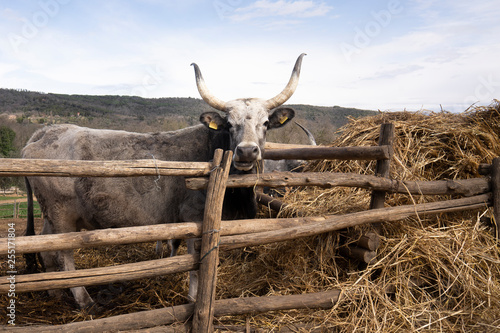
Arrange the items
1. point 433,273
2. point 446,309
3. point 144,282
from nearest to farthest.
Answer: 1. point 446,309
2. point 433,273
3. point 144,282

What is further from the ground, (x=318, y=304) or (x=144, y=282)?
(x=318, y=304)

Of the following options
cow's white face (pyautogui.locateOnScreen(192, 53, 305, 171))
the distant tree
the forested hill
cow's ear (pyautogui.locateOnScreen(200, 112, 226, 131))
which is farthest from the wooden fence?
the forested hill

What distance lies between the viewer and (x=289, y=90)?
4289mm

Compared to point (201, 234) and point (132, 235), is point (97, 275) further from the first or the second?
point (201, 234)

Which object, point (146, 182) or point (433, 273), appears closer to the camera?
point (433, 273)

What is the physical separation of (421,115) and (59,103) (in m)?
57.9

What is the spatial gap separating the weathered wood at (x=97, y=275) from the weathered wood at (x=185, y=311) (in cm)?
29

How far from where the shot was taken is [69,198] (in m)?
4.26

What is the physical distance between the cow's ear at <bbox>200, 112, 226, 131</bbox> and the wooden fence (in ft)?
4.01

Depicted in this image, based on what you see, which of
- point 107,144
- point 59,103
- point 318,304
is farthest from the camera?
point 59,103

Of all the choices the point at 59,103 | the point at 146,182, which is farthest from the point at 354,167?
the point at 59,103

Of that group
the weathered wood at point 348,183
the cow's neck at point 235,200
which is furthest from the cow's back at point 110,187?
the weathered wood at point 348,183

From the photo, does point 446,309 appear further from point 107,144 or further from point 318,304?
point 107,144

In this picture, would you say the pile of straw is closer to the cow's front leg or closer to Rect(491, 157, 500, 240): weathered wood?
Rect(491, 157, 500, 240): weathered wood
